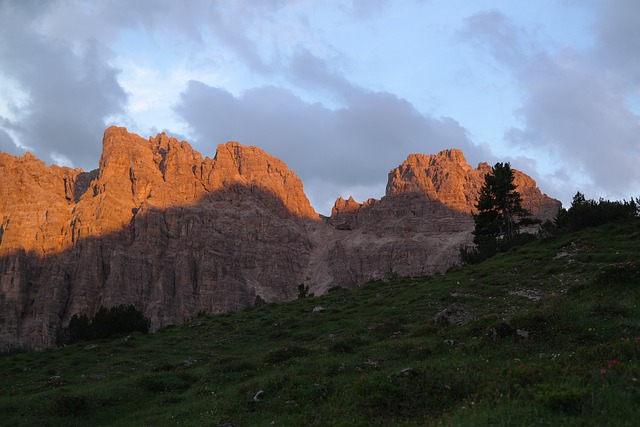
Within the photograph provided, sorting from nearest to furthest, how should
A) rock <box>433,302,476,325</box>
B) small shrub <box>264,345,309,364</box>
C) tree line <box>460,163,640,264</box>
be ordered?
small shrub <box>264,345,309,364</box> → rock <box>433,302,476,325</box> → tree line <box>460,163,640,264</box>

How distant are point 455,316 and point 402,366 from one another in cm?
903

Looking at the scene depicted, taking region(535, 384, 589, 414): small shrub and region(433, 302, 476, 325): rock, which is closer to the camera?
region(535, 384, 589, 414): small shrub

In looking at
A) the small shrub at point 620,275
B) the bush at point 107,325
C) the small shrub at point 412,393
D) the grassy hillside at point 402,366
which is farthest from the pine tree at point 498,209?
the small shrub at point 412,393

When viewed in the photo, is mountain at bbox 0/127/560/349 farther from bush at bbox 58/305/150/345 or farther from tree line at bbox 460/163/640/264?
bush at bbox 58/305/150/345

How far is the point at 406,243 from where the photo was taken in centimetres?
17950

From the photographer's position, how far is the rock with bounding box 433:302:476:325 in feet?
88.0

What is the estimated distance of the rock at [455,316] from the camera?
26.8 meters

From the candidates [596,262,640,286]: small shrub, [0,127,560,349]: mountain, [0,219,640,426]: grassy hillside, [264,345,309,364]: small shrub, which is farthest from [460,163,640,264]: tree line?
[0,127,560,349]: mountain

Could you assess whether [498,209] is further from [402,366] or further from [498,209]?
[402,366]

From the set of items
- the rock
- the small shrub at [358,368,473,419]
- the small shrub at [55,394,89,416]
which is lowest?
the small shrub at [55,394,89,416]

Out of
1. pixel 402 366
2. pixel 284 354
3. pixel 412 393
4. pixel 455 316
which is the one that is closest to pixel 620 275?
pixel 455 316

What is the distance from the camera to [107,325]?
47.3m

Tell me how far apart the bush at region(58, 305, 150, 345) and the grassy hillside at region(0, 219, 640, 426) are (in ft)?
18.8

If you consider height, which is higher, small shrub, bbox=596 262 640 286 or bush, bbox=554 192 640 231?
bush, bbox=554 192 640 231
